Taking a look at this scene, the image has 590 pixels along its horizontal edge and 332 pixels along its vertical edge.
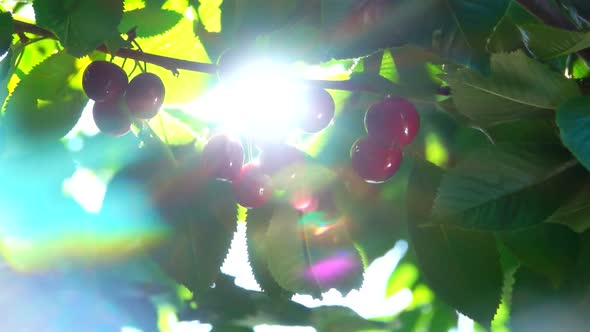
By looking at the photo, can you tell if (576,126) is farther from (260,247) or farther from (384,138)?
(260,247)

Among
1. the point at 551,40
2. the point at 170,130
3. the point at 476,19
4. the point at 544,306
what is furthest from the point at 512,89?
the point at 170,130

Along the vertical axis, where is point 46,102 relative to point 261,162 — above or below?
above

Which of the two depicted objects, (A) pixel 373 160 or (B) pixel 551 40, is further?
(A) pixel 373 160

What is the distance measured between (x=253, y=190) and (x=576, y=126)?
2.10ft

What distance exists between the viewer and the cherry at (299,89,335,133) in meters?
1.37

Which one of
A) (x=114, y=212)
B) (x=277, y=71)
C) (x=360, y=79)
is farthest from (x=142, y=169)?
(x=360, y=79)

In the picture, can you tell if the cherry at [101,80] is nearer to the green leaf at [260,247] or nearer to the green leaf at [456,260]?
the green leaf at [260,247]

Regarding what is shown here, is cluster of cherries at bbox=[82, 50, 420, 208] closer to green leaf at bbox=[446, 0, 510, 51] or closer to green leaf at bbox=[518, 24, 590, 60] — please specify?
green leaf at bbox=[518, 24, 590, 60]

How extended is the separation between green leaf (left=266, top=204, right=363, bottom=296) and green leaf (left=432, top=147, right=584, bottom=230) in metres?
0.33

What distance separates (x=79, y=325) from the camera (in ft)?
6.43

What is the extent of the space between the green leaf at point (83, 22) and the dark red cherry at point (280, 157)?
42 cm

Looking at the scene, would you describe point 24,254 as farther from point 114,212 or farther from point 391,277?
point 391,277

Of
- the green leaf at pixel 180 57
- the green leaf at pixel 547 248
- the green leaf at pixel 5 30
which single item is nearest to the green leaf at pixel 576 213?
the green leaf at pixel 547 248

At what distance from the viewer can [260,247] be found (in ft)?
4.89
